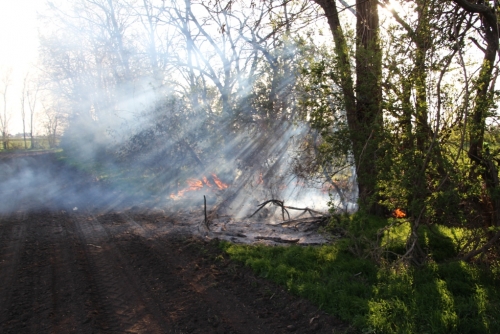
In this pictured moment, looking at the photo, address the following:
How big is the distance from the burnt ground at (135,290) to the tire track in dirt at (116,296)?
1 cm

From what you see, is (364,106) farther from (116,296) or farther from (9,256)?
(9,256)

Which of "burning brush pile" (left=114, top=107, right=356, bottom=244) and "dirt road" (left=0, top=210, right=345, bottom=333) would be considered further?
"burning brush pile" (left=114, top=107, right=356, bottom=244)

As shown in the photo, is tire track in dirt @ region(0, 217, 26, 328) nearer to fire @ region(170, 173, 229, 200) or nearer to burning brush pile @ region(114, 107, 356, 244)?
burning brush pile @ region(114, 107, 356, 244)

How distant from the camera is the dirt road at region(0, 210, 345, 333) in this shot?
473 centimetres

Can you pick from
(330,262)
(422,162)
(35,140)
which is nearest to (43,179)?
(330,262)

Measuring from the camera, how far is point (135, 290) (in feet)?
19.2

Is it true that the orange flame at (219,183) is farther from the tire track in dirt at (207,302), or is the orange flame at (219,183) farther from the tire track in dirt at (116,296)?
the tire track in dirt at (207,302)

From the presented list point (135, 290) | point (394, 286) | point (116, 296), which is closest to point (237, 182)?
point (135, 290)

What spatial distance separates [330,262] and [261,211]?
6.32m

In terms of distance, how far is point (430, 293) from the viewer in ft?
16.8

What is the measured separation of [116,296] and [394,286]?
13.7 feet

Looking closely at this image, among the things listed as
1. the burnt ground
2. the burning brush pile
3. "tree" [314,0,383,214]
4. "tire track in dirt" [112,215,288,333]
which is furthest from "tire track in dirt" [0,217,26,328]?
"tree" [314,0,383,214]

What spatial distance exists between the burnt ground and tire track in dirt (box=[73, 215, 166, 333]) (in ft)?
0.04

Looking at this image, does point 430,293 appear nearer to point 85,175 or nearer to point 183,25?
point 183,25
